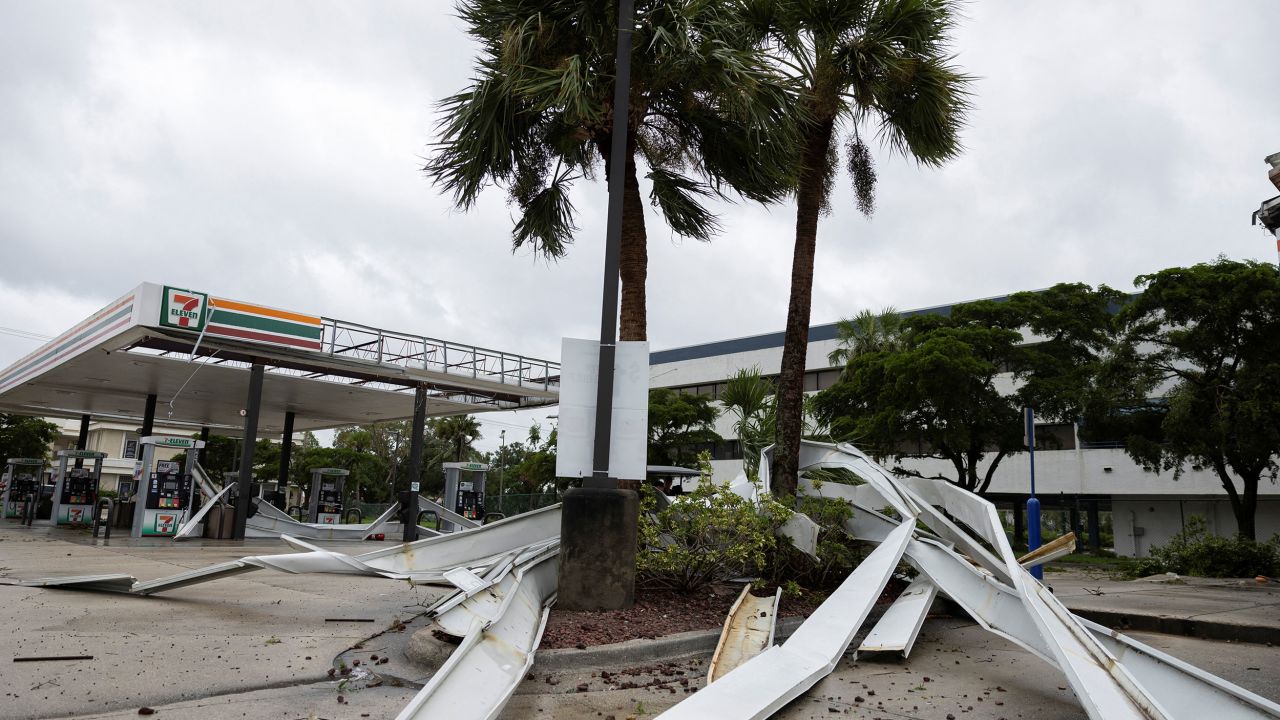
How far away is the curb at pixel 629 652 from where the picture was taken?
16.0ft

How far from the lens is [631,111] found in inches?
343

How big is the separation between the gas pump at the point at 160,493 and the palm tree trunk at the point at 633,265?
571 inches

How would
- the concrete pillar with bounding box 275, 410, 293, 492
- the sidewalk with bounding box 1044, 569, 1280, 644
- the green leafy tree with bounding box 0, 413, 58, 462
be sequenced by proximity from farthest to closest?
the green leafy tree with bounding box 0, 413, 58, 462
the concrete pillar with bounding box 275, 410, 293, 492
the sidewalk with bounding box 1044, 569, 1280, 644

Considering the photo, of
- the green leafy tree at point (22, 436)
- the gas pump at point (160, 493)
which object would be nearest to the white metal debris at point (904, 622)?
the gas pump at point (160, 493)

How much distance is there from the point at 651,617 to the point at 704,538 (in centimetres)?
123

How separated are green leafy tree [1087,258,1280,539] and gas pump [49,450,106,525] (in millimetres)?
29121

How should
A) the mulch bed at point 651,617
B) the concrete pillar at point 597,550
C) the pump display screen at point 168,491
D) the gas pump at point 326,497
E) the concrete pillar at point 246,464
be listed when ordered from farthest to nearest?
the gas pump at point 326,497 → the concrete pillar at point 246,464 → the pump display screen at point 168,491 → the concrete pillar at point 597,550 → the mulch bed at point 651,617

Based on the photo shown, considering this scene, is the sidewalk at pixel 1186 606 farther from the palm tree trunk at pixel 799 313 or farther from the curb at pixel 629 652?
the curb at pixel 629 652

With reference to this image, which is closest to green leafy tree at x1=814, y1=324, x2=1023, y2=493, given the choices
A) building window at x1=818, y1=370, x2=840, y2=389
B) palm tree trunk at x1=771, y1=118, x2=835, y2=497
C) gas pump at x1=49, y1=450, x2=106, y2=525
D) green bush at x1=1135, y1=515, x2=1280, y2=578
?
green bush at x1=1135, y1=515, x2=1280, y2=578

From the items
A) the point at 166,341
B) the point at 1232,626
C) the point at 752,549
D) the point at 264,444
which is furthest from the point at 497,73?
the point at 264,444

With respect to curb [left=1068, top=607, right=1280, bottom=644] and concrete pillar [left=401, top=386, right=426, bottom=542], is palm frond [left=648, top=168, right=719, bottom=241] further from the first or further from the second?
concrete pillar [left=401, top=386, right=426, bottom=542]

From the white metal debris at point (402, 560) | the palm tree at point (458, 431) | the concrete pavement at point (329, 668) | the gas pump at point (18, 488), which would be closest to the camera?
the concrete pavement at point (329, 668)

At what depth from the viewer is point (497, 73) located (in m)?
8.45

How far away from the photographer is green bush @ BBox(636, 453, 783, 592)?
709cm
